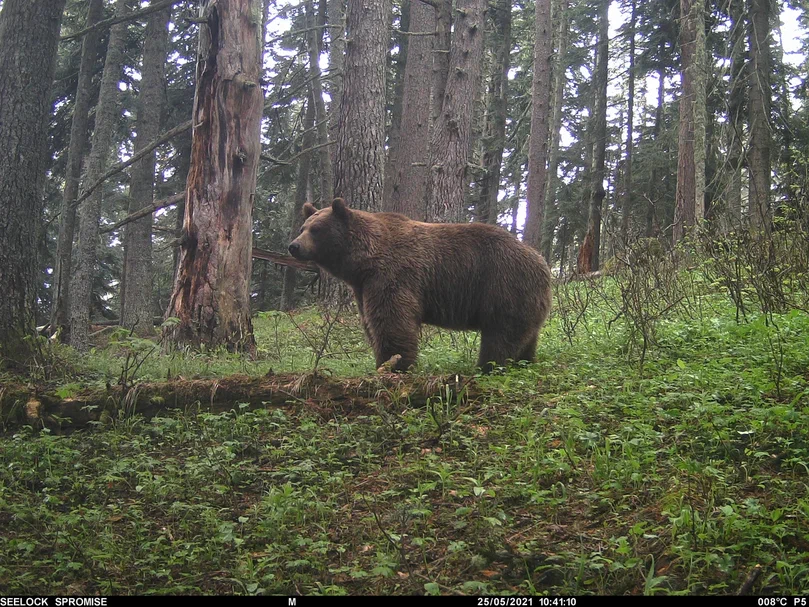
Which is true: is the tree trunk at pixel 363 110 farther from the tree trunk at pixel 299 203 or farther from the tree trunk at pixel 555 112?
the tree trunk at pixel 555 112

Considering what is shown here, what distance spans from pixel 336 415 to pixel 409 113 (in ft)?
49.9

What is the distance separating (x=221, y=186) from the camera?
939 centimetres

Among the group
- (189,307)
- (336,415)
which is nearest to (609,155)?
(189,307)

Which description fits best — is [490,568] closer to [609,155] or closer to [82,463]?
[82,463]

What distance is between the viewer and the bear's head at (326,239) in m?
7.81

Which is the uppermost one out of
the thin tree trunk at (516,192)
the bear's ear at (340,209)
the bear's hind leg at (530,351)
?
the thin tree trunk at (516,192)

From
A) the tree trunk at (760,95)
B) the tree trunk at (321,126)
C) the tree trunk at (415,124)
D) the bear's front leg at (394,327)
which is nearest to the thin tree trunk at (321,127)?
the tree trunk at (321,126)

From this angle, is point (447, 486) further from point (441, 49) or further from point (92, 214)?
point (441, 49)

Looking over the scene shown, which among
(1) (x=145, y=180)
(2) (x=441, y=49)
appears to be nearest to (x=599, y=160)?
(2) (x=441, y=49)

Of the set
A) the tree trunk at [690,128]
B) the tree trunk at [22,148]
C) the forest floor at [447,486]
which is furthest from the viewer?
the tree trunk at [690,128]

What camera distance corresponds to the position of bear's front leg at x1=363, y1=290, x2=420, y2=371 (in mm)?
7188

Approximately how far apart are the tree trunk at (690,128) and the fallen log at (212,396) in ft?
38.8

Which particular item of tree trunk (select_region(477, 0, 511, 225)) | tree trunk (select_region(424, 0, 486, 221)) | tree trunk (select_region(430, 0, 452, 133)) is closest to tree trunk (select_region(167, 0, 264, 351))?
tree trunk (select_region(424, 0, 486, 221))

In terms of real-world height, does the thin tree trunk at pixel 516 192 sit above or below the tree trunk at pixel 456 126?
above
